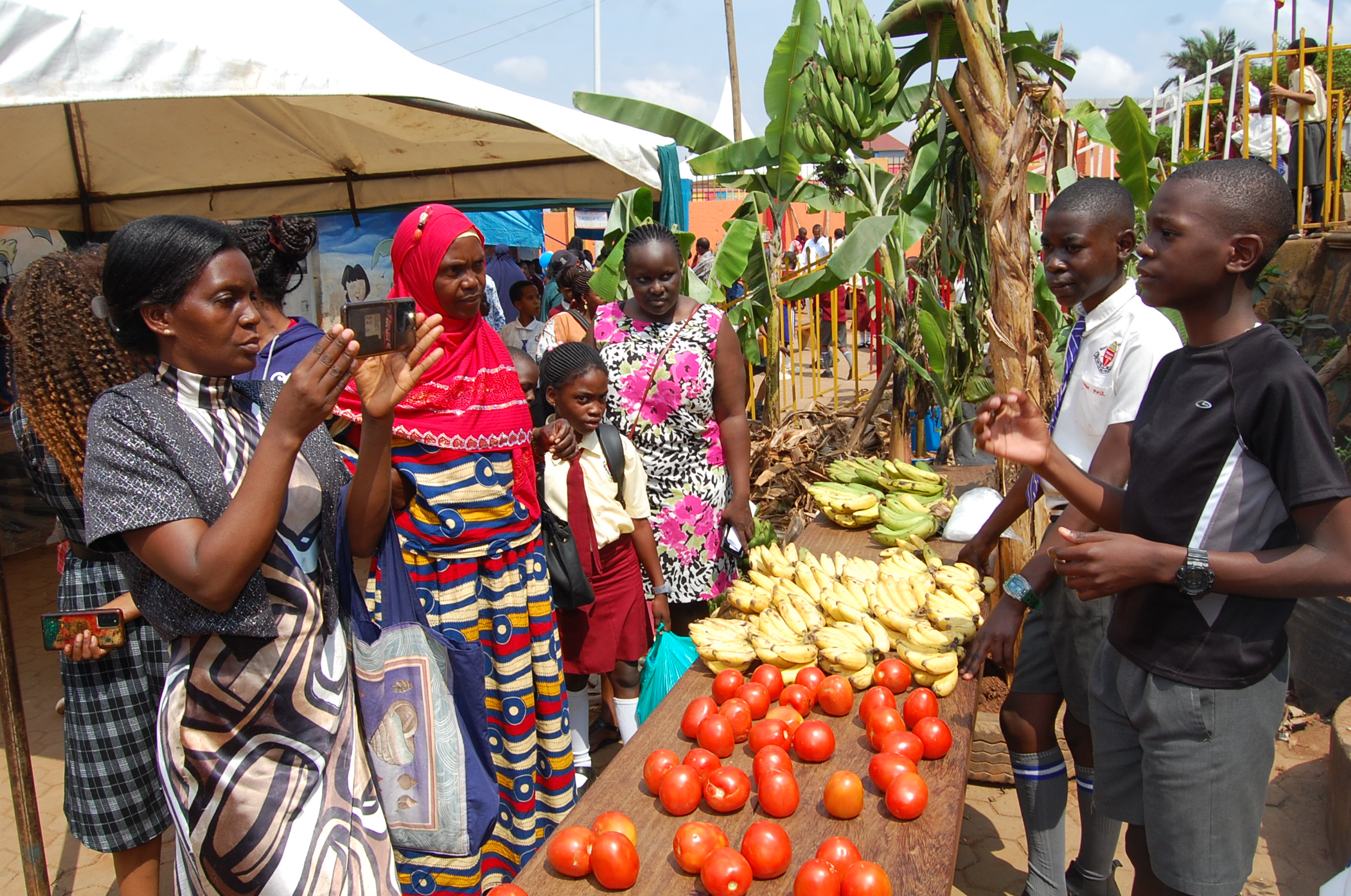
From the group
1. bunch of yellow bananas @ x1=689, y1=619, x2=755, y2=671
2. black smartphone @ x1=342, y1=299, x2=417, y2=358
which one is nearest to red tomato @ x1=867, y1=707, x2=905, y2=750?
bunch of yellow bananas @ x1=689, y1=619, x2=755, y2=671

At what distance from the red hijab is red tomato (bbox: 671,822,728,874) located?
44.6 inches

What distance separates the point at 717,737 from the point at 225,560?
121 cm

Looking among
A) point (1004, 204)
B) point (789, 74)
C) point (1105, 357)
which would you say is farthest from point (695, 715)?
point (789, 74)

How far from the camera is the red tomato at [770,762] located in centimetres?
190

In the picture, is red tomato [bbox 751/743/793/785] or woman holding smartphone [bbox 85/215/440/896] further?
red tomato [bbox 751/743/793/785]

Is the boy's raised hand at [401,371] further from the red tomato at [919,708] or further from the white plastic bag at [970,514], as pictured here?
the white plastic bag at [970,514]

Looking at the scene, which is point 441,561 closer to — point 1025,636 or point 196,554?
point 196,554

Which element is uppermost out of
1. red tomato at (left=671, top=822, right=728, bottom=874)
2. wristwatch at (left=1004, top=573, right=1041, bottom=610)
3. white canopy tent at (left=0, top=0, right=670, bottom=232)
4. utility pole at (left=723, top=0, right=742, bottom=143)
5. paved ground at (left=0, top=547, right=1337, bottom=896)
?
utility pole at (left=723, top=0, right=742, bottom=143)

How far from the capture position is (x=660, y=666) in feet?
10.0

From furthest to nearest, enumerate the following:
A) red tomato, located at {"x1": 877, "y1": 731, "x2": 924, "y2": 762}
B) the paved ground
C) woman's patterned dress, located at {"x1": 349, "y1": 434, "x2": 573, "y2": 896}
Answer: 1. the paved ground
2. woman's patterned dress, located at {"x1": 349, "y1": 434, "x2": 573, "y2": 896}
3. red tomato, located at {"x1": 877, "y1": 731, "x2": 924, "y2": 762}

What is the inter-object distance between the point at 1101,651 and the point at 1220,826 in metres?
0.43

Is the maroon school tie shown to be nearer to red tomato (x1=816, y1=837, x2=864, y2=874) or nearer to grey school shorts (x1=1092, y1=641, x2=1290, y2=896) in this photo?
red tomato (x1=816, y1=837, x2=864, y2=874)

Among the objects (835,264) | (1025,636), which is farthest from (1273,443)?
(835,264)

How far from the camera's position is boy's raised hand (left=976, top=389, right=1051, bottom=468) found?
1.88 m
